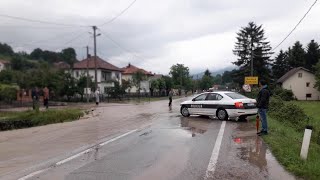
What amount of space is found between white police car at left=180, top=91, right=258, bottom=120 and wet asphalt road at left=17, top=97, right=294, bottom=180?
5.64 m

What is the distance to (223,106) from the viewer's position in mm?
20953

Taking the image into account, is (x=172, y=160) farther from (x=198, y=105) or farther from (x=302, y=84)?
(x=302, y=84)

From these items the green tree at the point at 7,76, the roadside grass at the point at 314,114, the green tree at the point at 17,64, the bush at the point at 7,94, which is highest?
the green tree at the point at 17,64

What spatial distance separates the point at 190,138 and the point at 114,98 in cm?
4978

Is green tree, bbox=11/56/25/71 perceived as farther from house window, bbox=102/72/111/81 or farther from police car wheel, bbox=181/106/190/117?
police car wheel, bbox=181/106/190/117

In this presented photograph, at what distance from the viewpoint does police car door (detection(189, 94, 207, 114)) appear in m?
22.5

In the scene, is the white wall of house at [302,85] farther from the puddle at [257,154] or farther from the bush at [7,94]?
the puddle at [257,154]

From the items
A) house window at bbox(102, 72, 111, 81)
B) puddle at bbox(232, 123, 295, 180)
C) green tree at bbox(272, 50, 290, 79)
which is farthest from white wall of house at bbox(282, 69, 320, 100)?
puddle at bbox(232, 123, 295, 180)

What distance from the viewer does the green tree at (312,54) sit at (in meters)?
90.7

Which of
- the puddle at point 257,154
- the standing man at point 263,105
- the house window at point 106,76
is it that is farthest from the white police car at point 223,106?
the house window at point 106,76

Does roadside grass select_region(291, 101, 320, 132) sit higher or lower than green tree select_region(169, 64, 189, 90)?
lower

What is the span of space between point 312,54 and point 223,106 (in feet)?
256

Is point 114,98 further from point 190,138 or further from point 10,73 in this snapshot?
point 190,138

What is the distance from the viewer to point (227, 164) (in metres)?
9.28
